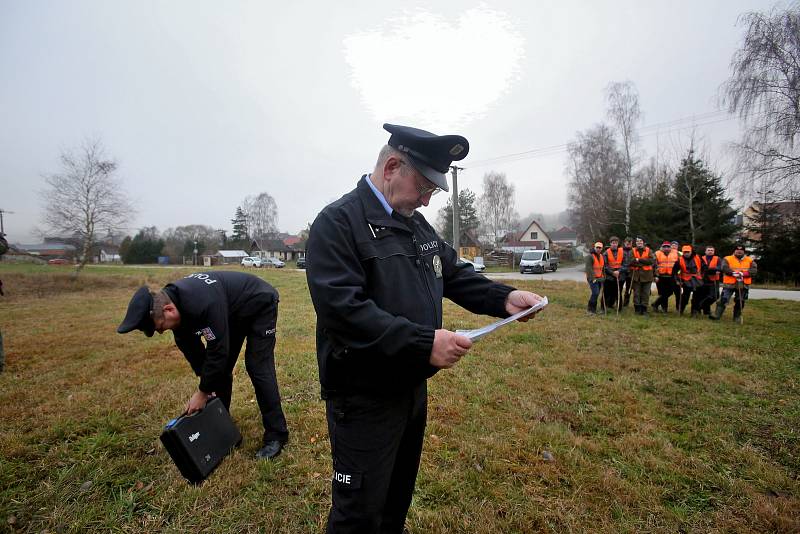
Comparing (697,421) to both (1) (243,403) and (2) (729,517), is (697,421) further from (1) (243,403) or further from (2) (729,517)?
(1) (243,403)

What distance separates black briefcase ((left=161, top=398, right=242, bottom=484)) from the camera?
2528 mm

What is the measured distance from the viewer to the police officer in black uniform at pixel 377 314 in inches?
49.2

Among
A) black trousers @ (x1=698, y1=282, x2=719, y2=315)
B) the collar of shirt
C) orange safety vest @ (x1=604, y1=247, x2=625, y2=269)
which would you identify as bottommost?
black trousers @ (x1=698, y1=282, x2=719, y2=315)

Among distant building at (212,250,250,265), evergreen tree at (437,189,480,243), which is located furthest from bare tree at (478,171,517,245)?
distant building at (212,250,250,265)

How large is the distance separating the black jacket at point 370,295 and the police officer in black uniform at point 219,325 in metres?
1.50

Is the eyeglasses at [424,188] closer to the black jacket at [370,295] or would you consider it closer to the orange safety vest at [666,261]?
the black jacket at [370,295]

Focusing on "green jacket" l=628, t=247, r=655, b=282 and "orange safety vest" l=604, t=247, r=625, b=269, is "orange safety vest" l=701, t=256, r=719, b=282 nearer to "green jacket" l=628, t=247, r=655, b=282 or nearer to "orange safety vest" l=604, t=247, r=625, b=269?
"green jacket" l=628, t=247, r=655, b=282

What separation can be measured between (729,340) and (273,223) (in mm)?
67590

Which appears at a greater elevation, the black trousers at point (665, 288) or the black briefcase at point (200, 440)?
the black trousers at point (665, 288)

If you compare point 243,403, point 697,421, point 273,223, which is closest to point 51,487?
point 243,403

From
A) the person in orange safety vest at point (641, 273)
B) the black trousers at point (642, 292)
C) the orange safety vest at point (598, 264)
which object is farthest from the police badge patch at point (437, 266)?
the black trousers at point (642, 292)

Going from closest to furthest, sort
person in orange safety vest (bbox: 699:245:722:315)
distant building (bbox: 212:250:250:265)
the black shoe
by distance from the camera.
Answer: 1. the black shoe
2. person in orange safety vest (bbox: 699:245:722:315)
3. distant building (bbox: 212:250:250:265)

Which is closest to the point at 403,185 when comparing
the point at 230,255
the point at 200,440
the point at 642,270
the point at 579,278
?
the point at 200,440

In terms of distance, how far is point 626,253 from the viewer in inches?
360
